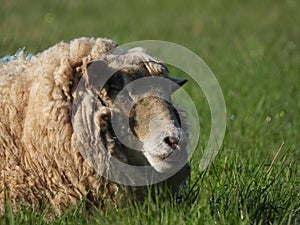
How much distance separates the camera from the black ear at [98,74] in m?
3.57

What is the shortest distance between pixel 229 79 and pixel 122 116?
462 cm

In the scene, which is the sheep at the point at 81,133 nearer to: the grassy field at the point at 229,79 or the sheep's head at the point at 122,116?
the sheep's head at the point at 122,116

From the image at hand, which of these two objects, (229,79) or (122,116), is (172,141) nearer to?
(122,116)

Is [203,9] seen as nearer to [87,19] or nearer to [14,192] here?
[87,19]

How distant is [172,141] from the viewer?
136 inches

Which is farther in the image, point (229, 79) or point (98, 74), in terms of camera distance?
point (229, 79)

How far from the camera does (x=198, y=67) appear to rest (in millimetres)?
7961

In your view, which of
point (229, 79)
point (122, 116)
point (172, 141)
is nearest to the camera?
point (172, 141)

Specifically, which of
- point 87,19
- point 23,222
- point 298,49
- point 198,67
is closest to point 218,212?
point 23,222

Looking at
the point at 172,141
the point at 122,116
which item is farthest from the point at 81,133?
the point at 172,141

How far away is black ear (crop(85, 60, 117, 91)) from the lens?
357 cm

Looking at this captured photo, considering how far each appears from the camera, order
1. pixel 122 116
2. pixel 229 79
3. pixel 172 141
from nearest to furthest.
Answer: pixel 172 141
pixel 122 116
pixel 229 79

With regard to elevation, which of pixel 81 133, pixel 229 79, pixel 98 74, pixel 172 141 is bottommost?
pixel 172 141

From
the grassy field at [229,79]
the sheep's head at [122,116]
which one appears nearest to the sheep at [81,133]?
the sheep's head at [122,116]
